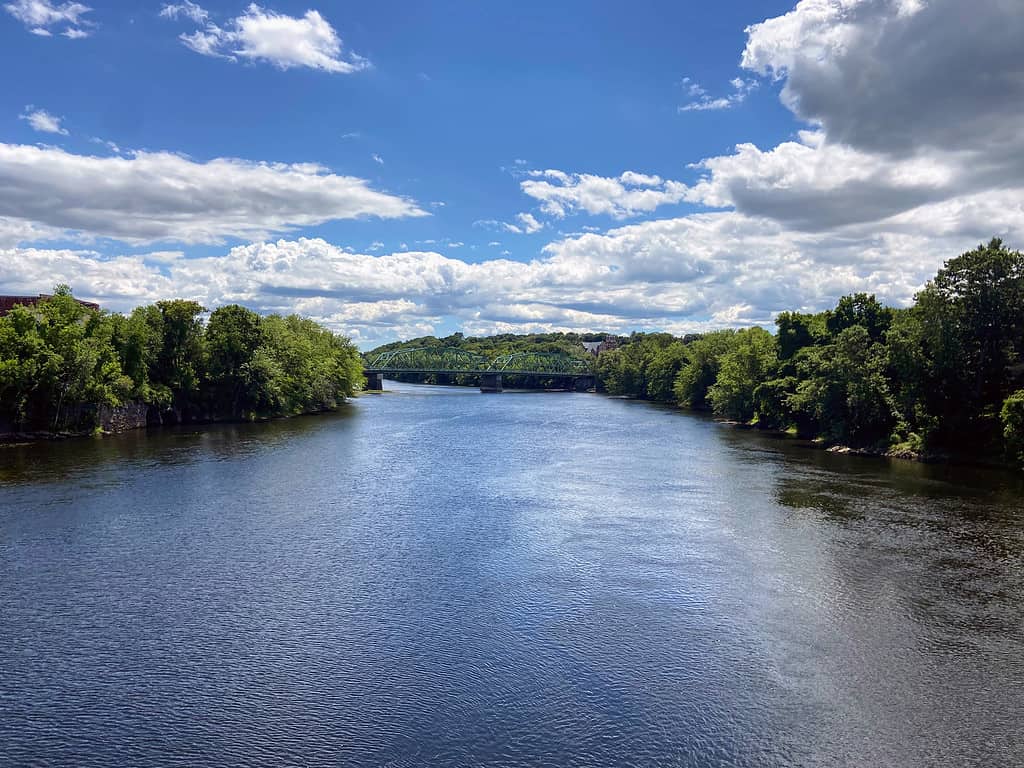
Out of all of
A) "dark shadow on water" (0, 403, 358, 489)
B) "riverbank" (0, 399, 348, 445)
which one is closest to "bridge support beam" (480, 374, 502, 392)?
"riverbank" (0, 399, 348, 445)

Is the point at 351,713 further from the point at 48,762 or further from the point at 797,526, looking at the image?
the point at 797,526

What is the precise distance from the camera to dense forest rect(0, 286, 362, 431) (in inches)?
2388

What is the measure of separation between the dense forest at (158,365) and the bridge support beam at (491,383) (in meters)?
70.1

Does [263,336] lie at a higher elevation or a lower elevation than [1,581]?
higher

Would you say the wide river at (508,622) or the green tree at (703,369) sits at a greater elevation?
the green tree at (703,369)

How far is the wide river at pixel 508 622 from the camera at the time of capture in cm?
1534

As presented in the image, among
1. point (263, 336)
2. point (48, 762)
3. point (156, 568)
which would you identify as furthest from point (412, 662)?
point (263, 336)

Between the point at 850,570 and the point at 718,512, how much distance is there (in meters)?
9.95

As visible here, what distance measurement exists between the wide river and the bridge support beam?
13734cm

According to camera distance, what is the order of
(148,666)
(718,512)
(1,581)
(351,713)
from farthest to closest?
(718,512) < (1,581) < (148,666) < (351,713)

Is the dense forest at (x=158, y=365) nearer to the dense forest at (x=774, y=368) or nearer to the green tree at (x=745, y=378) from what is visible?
the dense forest at (x=774, y=368)

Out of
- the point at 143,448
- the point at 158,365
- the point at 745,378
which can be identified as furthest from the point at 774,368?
the point at 158,365

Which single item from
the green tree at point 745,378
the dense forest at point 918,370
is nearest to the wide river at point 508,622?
the dense forest at point 918,370

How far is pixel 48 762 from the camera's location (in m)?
14.3
